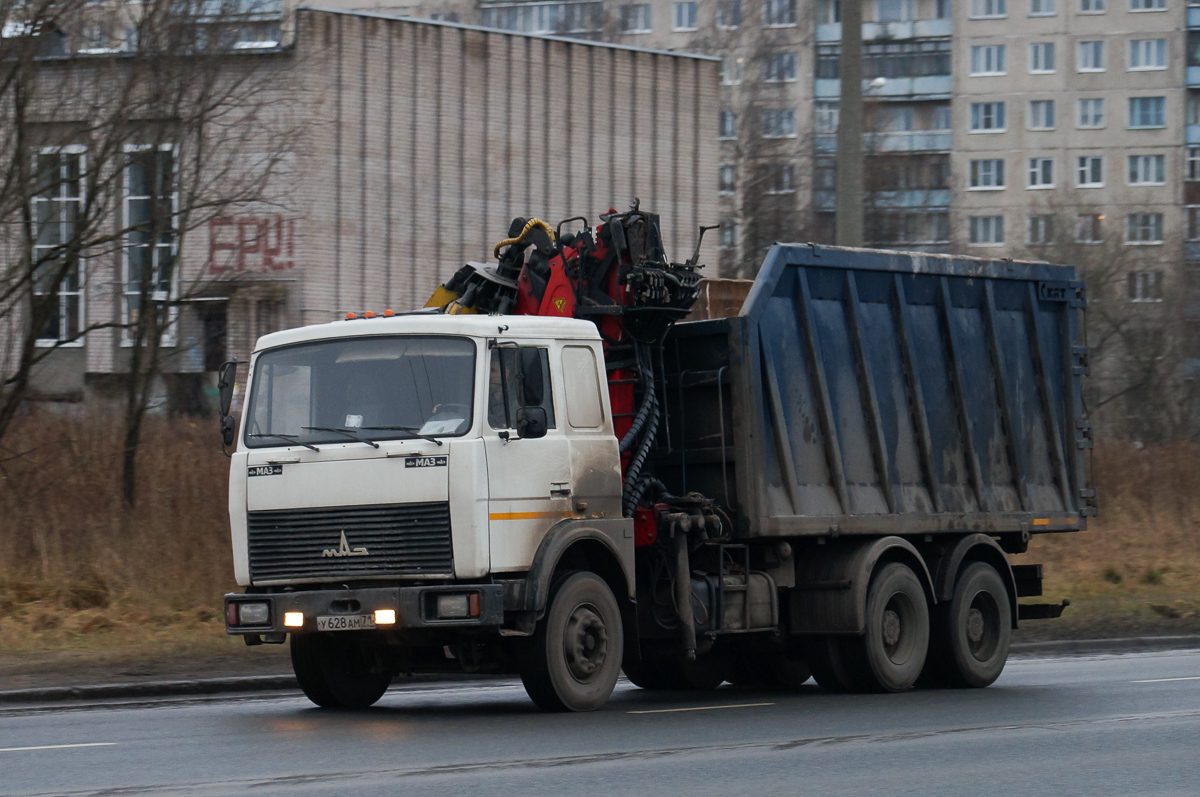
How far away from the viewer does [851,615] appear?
43.0ft

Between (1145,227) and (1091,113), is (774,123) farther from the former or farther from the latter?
(1091,113)

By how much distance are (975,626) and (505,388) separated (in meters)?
5.47

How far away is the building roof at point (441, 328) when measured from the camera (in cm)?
1120

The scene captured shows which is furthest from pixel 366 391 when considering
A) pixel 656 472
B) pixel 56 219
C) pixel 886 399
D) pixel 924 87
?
pixel 924 87

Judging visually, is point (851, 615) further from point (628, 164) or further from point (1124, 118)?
point (1124, 118)

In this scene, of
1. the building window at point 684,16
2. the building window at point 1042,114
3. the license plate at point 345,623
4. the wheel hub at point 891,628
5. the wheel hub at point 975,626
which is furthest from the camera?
the building window at point 1042,114

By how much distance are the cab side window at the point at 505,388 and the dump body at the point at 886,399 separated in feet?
6.66

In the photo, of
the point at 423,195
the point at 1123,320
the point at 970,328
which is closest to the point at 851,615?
the point at 970,328

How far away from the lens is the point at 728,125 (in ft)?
203

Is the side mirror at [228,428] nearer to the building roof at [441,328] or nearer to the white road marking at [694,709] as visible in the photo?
the building roof at [441,328]

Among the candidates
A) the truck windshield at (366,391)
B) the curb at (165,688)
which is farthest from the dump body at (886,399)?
the curb at (165,688)

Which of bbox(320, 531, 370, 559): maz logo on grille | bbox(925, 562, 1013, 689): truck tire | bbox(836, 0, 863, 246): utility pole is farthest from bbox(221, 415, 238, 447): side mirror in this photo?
bbox(836, 0, 863, 246): utility pole

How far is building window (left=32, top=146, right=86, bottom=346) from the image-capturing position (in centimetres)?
1875

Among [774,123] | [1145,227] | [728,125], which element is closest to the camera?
[774,123]
